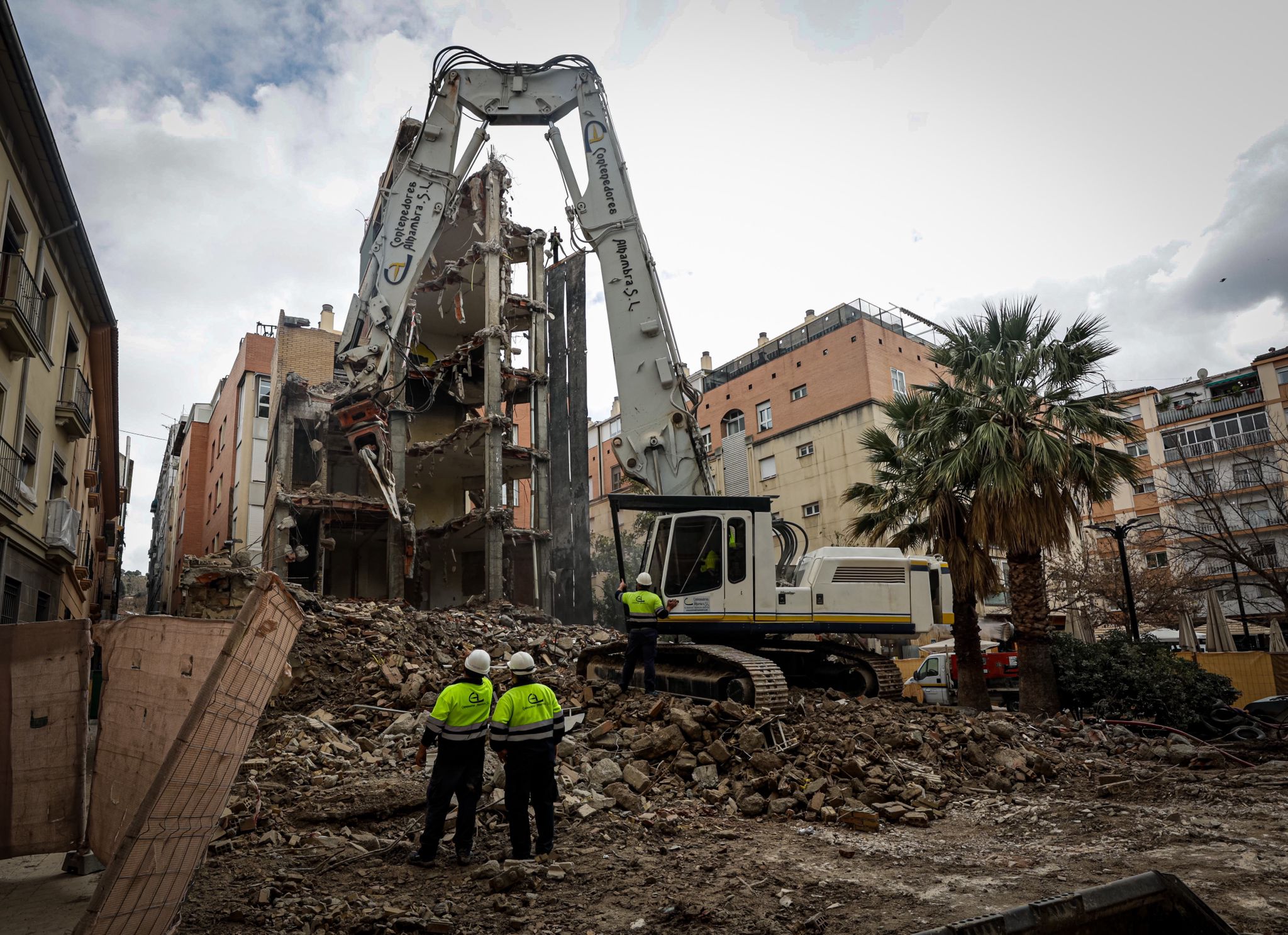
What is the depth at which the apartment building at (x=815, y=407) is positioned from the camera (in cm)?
3872

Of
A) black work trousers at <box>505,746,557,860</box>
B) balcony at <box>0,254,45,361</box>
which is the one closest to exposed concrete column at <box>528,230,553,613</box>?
balcony at <box>0,254,45,361</box>

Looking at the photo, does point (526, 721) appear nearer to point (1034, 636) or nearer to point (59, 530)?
point (1034, 636)

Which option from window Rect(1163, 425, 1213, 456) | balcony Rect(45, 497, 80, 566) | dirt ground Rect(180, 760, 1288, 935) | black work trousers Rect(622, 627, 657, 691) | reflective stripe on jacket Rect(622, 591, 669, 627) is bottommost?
dirt ground Rect(180, 760, 1288, 935)

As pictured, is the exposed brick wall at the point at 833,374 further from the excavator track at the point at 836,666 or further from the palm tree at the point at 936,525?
the excavator track at the point at 836,666

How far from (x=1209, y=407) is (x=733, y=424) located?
24600 mm

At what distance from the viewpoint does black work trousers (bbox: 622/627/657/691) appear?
10539mm

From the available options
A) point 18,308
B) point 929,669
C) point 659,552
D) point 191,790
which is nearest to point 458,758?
point 191,790

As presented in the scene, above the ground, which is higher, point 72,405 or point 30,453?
point 72,405

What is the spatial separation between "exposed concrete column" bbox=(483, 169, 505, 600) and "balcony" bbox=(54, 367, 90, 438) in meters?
9.56

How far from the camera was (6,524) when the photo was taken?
13523 millimetres

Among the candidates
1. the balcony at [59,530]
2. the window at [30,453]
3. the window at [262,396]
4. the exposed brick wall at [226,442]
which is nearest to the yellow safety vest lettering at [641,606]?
the window at [30,453]

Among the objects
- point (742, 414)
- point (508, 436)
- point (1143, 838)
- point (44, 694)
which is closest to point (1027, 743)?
point (1143, 838)

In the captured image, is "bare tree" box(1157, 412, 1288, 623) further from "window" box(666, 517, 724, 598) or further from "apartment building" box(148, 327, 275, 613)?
"apartment building" box(148, 327, 275, 613)

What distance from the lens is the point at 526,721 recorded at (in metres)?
6.64
